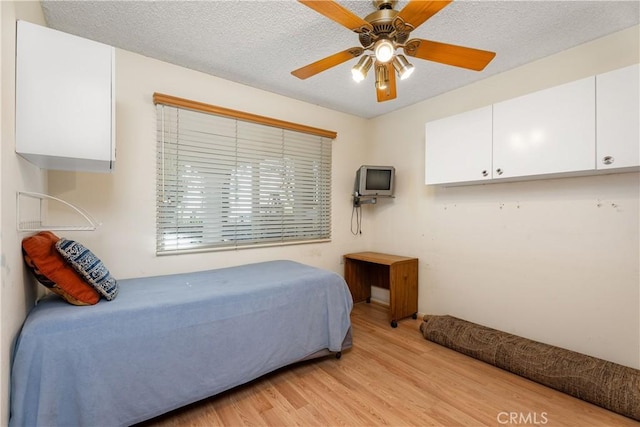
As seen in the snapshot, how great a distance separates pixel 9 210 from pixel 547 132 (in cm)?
327

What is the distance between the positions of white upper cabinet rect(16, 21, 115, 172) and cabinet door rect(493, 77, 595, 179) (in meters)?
2.82

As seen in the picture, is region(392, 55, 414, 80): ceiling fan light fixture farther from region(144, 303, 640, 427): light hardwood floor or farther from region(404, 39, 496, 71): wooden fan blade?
region(144, 303, 640, 427): light hardwood floor

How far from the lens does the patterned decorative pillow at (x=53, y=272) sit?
140 cm

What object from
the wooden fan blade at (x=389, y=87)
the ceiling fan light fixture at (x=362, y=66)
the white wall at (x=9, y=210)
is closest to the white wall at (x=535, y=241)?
the wooden fan blade at (x=389, y=87)

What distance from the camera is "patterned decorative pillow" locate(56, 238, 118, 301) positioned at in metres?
1.48

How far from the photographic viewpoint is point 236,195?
2.75 metres

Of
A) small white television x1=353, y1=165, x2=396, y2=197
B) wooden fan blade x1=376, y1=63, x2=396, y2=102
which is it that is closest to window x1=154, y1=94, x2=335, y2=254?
small white television x1=353, y1=165, x2=396, y2=197

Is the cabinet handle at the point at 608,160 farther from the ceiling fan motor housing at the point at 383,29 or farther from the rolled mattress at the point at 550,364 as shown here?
the ceiling fan motor housing at the point at 383,29

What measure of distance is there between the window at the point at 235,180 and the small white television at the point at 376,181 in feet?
1.39

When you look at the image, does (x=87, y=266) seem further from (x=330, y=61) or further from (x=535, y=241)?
(x=535, y=241)

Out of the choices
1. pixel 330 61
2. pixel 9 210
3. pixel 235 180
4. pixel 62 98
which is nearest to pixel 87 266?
pixel 9 210

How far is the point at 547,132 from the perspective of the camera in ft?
6.88

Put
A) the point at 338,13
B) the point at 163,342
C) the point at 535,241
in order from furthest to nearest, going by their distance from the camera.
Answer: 1. the point at 535,241
2. the point at 163,342
3. the point at 338,13

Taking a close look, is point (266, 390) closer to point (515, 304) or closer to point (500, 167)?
point (515, 304)
